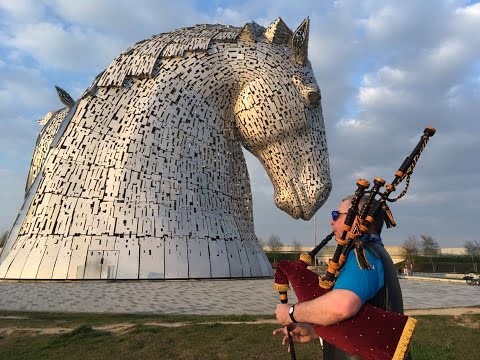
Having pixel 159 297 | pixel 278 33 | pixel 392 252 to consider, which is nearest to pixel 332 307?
pixel 159 297

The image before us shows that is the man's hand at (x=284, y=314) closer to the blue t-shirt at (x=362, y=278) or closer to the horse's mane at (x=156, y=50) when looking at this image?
the blue t-shirt at (x=362, y=278)

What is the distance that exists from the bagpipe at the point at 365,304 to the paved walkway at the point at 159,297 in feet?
20.5

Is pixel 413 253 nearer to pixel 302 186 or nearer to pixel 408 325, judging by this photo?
pixel 302 186

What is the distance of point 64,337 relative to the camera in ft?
20.8

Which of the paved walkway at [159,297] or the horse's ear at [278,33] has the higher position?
the horse's ear at [278,33]

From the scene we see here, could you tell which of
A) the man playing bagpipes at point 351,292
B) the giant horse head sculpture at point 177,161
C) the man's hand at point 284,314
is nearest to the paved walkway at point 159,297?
the giant horse head sculpture at point 177,161

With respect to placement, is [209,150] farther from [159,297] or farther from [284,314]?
[284,314]

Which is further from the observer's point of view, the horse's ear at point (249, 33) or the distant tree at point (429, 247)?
the distant tree at point (429, 247)

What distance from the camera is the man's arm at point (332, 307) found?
7.16ft

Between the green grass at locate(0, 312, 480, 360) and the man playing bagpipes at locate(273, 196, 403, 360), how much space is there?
3376 mm

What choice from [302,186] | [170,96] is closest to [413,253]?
[302,186]

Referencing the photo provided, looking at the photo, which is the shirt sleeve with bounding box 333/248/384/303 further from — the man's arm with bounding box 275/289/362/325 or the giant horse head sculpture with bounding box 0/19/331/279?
the giant horse head sculpture with bounding box 0/19/331/279

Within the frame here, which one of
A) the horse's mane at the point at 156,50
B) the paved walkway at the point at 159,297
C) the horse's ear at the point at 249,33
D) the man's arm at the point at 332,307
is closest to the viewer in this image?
the man's arm at the point at 332,307

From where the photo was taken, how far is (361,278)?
224cm
